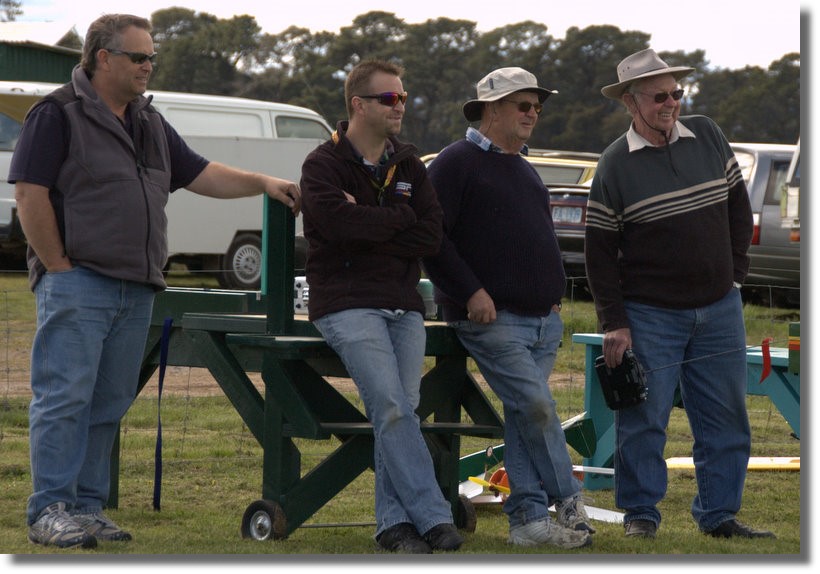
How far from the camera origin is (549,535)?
15.1 feet

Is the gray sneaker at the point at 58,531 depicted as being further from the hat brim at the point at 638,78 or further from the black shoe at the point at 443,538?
the hat brim at the point at 638,78

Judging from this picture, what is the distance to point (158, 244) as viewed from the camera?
15.2ft

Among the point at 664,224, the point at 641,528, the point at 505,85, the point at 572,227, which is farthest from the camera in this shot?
the point at 572,227

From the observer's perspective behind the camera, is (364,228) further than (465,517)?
No

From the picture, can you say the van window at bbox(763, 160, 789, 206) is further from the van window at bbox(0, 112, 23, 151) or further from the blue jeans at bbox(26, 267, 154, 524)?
the blue jeans at bbox(26, 267, 154, 524)

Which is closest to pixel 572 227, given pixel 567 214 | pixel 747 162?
pixel 567 214

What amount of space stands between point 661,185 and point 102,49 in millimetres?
2073

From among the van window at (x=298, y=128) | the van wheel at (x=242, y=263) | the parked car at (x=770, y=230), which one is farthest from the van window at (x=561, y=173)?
the van wheel at (x=242, y=263)

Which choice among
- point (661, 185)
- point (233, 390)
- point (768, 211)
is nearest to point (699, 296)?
point (661, 185)

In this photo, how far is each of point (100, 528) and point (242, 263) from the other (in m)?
10.1

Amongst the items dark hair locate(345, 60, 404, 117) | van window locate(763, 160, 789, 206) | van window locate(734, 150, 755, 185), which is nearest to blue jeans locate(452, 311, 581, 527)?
dark hair locate(345, 60, 404, 117)

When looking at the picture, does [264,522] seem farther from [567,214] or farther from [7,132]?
[7,132]

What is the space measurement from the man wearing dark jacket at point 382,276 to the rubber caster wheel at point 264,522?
451 millimetres

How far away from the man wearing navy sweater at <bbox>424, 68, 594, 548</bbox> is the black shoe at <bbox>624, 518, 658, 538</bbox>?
37 centimetres
